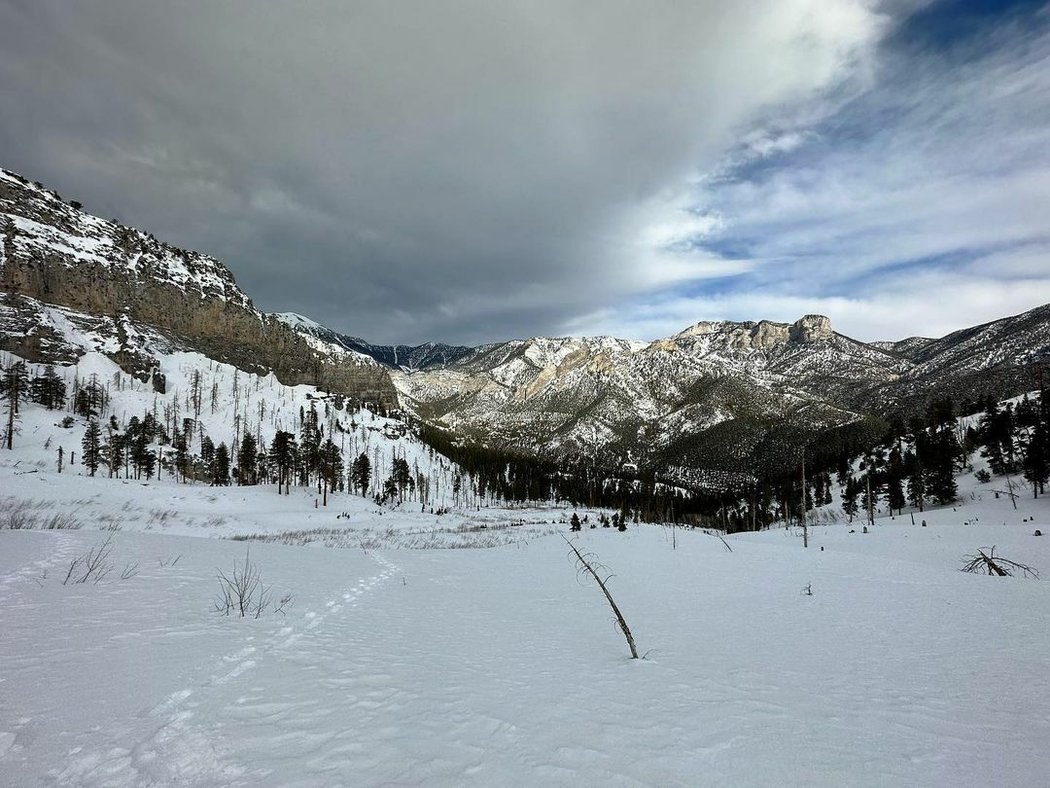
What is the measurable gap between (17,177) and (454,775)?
242602mm

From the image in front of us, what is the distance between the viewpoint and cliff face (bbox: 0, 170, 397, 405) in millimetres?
129000

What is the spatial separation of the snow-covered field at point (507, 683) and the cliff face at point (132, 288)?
142 metres

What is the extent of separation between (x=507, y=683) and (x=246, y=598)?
741 cm

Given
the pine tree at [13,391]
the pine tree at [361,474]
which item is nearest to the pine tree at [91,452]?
the pine tree at [13,391]

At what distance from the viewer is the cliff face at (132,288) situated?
423 feet

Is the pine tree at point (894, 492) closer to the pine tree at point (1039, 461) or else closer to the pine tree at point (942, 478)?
the pine tree at point (942, 478)

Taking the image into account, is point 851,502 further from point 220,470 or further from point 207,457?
point 207,457

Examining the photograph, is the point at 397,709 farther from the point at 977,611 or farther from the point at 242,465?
the point at 242,465

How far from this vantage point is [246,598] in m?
10.5

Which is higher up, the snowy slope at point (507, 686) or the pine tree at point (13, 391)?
the pine tree at point (13, 391)

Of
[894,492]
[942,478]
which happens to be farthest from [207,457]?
[942,478]

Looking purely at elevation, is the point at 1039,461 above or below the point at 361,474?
above

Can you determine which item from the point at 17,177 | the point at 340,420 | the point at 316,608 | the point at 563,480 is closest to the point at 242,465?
the point at 340,420

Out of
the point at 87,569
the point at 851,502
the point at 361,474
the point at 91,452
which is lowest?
the point at 851,502
